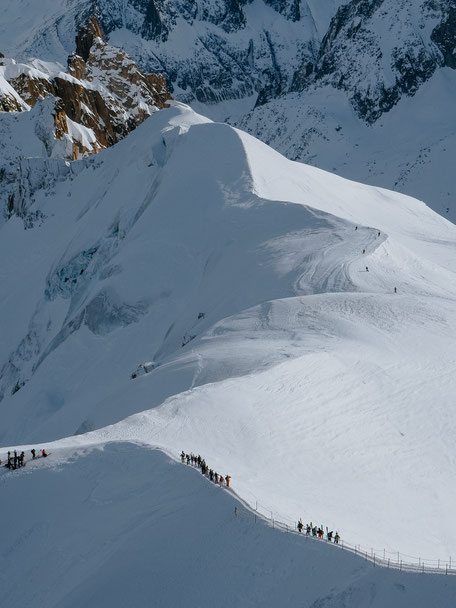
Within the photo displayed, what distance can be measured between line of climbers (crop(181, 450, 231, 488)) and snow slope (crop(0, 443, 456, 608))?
0.31 metres

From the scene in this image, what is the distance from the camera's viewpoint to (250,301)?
51.2 meters

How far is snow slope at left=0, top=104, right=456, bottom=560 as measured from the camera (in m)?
31.8

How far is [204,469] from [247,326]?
63.9ft

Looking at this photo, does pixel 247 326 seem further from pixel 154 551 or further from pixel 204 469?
pixel 154 551

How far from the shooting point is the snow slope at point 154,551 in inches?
837

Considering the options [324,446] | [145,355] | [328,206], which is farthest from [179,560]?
[328,206]

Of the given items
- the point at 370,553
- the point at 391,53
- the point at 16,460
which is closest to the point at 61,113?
the point at 16,460

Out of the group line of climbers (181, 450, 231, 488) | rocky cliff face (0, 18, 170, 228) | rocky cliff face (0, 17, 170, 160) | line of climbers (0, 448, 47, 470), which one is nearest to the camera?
line of climbers (181, 450, 231, 488)

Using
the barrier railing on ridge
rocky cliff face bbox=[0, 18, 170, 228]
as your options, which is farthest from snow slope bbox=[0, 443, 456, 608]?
rocky cliff face bbox=[0, 18, 170, 228]

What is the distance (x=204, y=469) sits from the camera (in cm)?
2723

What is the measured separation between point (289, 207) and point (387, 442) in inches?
1331

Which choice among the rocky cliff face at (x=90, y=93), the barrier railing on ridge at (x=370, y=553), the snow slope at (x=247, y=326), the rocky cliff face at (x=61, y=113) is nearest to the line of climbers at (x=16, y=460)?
the snow slope at (x=247, y=326)

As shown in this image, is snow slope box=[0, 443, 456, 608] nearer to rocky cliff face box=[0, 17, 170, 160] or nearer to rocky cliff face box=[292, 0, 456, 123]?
rocky cliff face box=[0, 17, 170, 160]

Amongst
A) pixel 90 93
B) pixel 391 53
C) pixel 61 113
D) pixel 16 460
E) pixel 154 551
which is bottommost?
pixel 391 53
